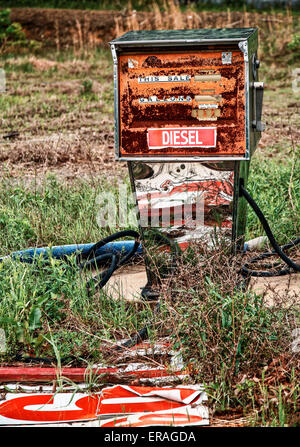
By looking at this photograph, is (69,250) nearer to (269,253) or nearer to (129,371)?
(269,253)

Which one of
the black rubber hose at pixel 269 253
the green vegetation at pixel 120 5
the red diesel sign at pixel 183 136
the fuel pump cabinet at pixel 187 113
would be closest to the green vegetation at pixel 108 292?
the black rubber hose at pixel 269 253

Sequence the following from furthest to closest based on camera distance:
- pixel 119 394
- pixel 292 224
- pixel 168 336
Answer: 1. pixel 292 224
2. pixel 168 336
3. pixel 119 394

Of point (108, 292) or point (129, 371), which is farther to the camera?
point (108, 292)

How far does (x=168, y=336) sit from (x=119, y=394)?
0.48m

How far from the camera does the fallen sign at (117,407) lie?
9.16 feet

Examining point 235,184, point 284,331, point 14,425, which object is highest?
point 235,184

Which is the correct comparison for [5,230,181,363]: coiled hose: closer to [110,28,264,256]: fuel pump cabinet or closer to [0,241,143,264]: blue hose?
[0,241,143,264]: blue hose

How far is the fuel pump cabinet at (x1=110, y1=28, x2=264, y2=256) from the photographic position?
3307 mm

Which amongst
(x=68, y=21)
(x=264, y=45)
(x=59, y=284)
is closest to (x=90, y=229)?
(x=59, y=284)

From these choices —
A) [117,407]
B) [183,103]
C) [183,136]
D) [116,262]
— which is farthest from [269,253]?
[117,407]

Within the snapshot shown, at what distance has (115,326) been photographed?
11.5 ft

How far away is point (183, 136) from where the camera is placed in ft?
11.1

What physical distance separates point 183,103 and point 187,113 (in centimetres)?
6
